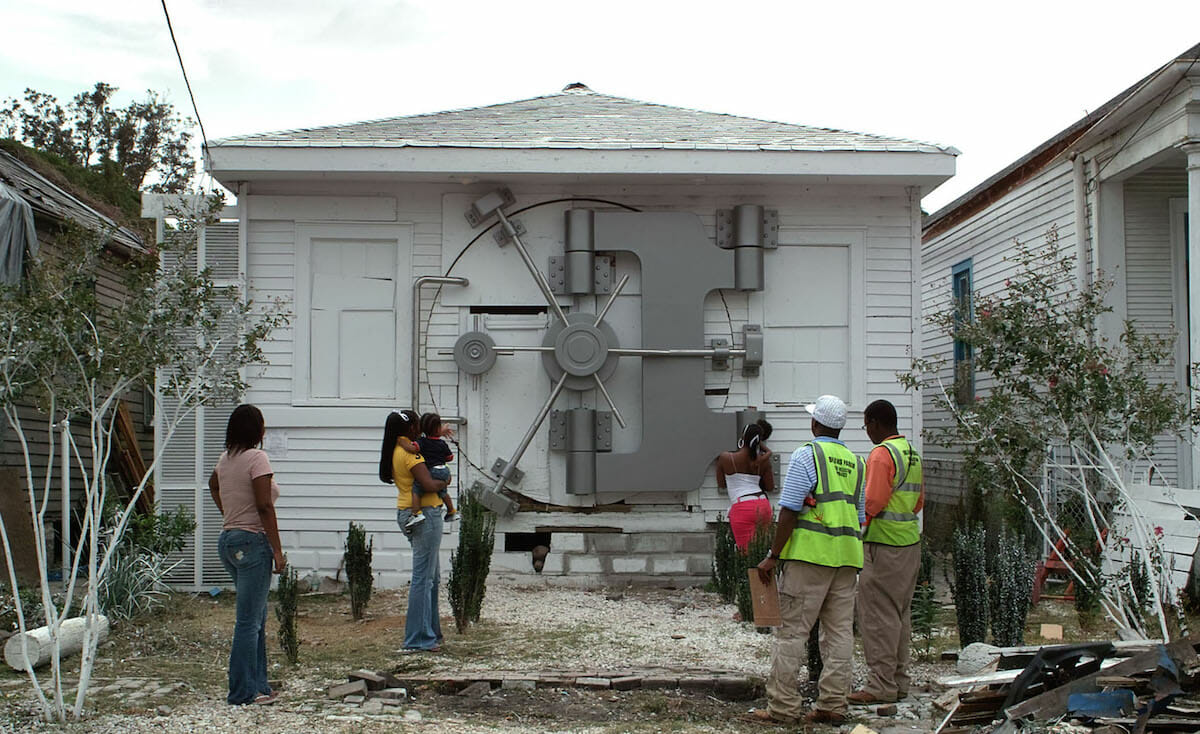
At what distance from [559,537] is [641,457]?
112cm

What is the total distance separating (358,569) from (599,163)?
4346mm

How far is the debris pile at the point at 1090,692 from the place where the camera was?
5.22 meters

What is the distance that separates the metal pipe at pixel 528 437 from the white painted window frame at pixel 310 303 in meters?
1.15

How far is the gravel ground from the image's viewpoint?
5898 mm

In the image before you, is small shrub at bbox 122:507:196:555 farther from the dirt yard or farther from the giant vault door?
the giant vault door

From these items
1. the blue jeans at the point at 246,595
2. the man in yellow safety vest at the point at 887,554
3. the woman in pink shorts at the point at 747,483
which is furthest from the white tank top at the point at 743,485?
the blue jeans at the point at 246,595

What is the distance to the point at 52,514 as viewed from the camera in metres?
13.7

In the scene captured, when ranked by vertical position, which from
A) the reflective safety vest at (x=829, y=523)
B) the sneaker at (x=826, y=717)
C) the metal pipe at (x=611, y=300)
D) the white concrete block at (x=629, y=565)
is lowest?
the sneaker at (x=826, y=717)

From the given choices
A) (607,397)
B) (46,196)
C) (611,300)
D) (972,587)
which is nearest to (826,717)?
(972,587)

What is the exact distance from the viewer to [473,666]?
7.35 m

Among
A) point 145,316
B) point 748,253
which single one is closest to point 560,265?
point 748,253

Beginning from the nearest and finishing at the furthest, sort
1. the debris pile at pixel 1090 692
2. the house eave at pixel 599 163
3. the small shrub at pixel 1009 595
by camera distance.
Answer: the debris pile at pixel 1090 692
the small shrub at pixel 1009 595
the house eave at pixel 599 163

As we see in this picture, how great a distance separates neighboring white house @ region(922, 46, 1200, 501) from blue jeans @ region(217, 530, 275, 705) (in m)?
6.17

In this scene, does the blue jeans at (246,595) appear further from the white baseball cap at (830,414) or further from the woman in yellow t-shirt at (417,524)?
the white baseball cap at (830,414)
